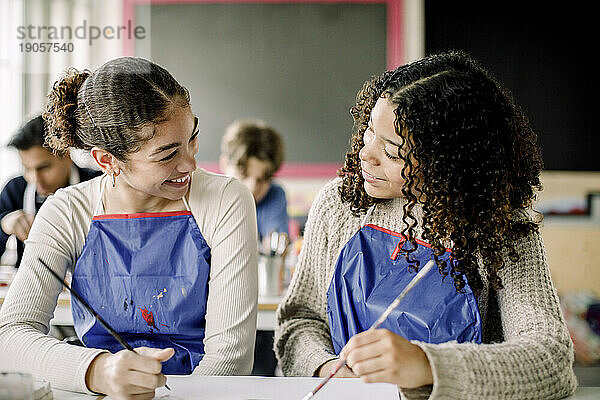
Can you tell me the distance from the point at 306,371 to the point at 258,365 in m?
1.29

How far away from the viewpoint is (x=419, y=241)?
1.25 m

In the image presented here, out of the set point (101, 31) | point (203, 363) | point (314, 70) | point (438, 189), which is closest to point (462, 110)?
point (438, 189)

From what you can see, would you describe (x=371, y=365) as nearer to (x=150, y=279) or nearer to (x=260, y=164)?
(x=150, y=279)

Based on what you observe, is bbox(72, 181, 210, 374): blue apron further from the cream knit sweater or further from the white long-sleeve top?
the cream knit sweater

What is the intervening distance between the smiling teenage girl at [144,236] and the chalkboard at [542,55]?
2.87 m

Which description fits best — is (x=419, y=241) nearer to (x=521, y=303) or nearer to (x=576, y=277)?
(x=521, y=303)

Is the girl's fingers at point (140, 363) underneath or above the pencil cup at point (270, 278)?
above

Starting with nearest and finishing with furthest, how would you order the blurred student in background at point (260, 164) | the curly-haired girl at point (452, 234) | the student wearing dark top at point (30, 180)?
the curly-haired girl at point (452, 234), the student wearing dark top at point (30, 180), the blurred student in background at point (260, 164)

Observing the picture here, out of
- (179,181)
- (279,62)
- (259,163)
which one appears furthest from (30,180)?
(279,62)

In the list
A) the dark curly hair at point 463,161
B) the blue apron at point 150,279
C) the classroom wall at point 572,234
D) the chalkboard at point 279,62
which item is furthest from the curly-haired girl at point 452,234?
the classroom wall at point 572,234

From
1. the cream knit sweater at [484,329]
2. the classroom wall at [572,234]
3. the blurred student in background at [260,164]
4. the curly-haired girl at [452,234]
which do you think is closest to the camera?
the cream knit sweater at [484,329]

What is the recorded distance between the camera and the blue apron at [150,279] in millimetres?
1343

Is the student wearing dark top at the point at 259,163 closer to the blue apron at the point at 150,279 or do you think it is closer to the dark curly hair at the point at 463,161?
the blue apron at the point at 150,279

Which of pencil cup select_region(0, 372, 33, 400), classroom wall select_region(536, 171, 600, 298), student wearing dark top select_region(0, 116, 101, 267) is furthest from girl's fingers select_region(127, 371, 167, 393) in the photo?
classroom wall select_region(536, 171, 600, 298)
